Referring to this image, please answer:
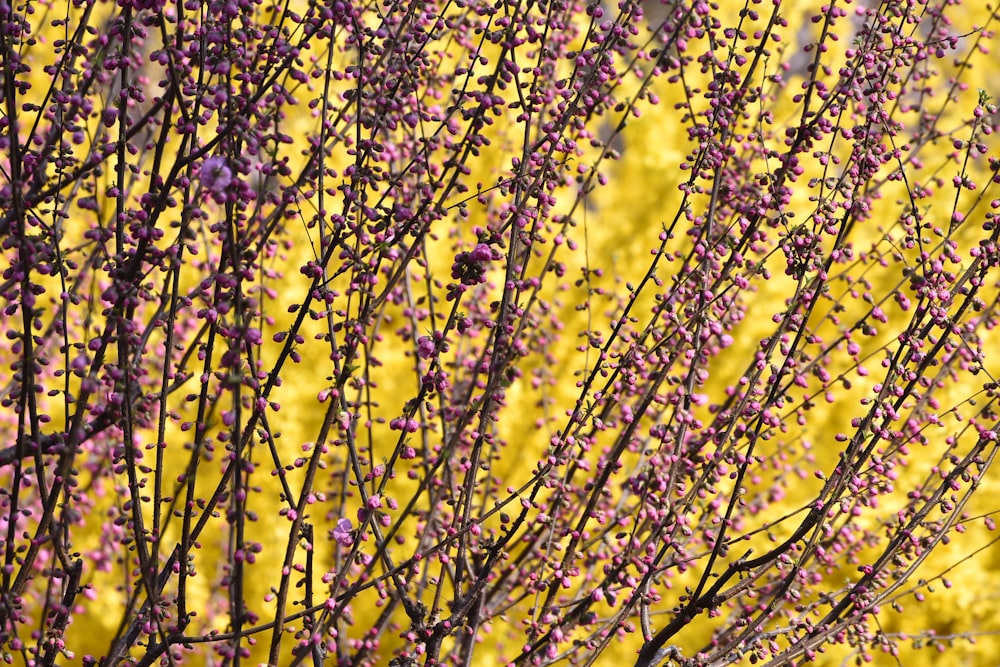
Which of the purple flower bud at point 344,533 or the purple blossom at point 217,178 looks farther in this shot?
the purple flower bud at point 344,533

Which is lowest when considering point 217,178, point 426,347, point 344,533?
point 344,533

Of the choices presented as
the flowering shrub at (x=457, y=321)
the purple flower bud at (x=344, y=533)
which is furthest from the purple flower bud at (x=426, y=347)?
the purple flower bud at (x=344, y=533)

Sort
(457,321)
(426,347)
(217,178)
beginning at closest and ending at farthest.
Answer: (217,178)
(426,347)
(457,321)

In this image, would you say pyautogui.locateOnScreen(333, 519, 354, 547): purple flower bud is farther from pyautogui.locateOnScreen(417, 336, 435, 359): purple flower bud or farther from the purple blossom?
the purple blossom

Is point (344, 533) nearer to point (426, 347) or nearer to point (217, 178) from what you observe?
point (426, 347)

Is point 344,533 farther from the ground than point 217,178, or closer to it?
closer to it

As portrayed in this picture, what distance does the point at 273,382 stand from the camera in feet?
7.36

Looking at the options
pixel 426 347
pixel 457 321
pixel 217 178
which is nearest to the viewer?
pixel 217 178

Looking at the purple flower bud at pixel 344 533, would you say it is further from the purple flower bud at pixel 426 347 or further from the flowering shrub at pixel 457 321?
the purple flower bud at pixel 426 347

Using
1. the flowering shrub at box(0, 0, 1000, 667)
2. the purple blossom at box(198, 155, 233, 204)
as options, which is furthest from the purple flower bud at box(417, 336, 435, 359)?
the purple blossom at box(198, 155, 233, 204)

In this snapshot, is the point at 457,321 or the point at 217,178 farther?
the point at 457,321

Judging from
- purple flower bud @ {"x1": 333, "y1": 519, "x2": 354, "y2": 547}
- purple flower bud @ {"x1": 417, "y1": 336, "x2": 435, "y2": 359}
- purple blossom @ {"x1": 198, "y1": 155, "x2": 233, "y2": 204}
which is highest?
purple blossom @ {"x1": 198, "y1": 155, "x2": 233, "y2": 204}

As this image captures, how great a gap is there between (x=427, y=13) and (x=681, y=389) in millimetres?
1150

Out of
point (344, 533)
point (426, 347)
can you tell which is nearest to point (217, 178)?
point (426, 347)
